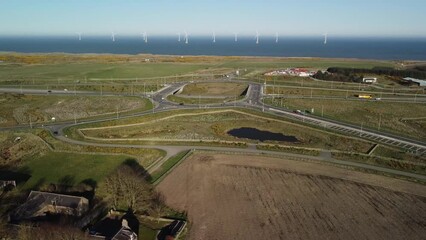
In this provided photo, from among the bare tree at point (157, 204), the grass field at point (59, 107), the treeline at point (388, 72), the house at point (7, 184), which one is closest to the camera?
the bare tree at point (157, 204)

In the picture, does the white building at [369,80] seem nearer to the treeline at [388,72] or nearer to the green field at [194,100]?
the treeline at [388,72]

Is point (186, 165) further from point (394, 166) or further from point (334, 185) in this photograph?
point (394, 166)

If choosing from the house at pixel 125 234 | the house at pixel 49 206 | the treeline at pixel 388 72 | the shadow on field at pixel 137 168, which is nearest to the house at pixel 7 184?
the house at pixel 49 206

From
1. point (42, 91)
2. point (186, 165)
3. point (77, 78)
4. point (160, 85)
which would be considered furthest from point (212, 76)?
point (186, 165)

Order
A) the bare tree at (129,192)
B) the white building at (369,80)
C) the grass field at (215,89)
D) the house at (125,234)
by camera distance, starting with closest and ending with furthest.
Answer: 1. the house at (125,234)
2. the bare tree at (129,192)
3. the grass field at (215,89)
4. the white building at (369,80)

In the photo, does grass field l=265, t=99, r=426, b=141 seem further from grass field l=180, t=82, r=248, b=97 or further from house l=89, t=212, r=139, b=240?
house l=89, t=212, r=139, b=240

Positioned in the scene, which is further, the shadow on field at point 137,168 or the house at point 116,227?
the shadow on field at point 137,168

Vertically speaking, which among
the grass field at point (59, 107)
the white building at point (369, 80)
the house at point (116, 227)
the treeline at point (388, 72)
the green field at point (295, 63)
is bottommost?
the house at point (116, 227)
